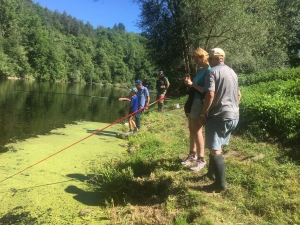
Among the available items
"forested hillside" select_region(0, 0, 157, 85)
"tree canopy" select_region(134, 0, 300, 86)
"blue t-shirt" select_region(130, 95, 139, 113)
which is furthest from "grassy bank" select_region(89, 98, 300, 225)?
"forested hillside" select_region(0, 0, 157, 85)

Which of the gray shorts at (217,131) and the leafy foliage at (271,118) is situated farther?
the leafy foliage at (271,118)

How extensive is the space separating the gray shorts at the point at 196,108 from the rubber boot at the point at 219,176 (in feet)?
2.67

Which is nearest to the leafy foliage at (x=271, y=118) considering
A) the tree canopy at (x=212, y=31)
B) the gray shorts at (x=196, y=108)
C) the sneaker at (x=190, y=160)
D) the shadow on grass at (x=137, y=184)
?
the sneaker at (x=190, y=160)

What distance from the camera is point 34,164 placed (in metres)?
5.26

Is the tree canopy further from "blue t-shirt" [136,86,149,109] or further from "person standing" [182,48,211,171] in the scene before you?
"person standing" [182,48,211,171]

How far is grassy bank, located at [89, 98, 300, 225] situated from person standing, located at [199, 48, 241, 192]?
1.24 feet

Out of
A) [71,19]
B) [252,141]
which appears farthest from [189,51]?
[71,19]

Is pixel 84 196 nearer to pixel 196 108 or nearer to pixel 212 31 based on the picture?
pixel 196 108

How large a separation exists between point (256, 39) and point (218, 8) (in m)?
3.15

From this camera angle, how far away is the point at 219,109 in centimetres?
350

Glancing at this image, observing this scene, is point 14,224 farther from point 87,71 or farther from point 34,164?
point 87,71

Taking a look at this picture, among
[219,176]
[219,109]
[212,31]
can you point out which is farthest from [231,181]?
[212,31]

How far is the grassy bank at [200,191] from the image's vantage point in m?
3.21

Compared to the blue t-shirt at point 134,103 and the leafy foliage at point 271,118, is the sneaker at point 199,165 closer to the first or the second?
the leafy foliage at point 271,118
